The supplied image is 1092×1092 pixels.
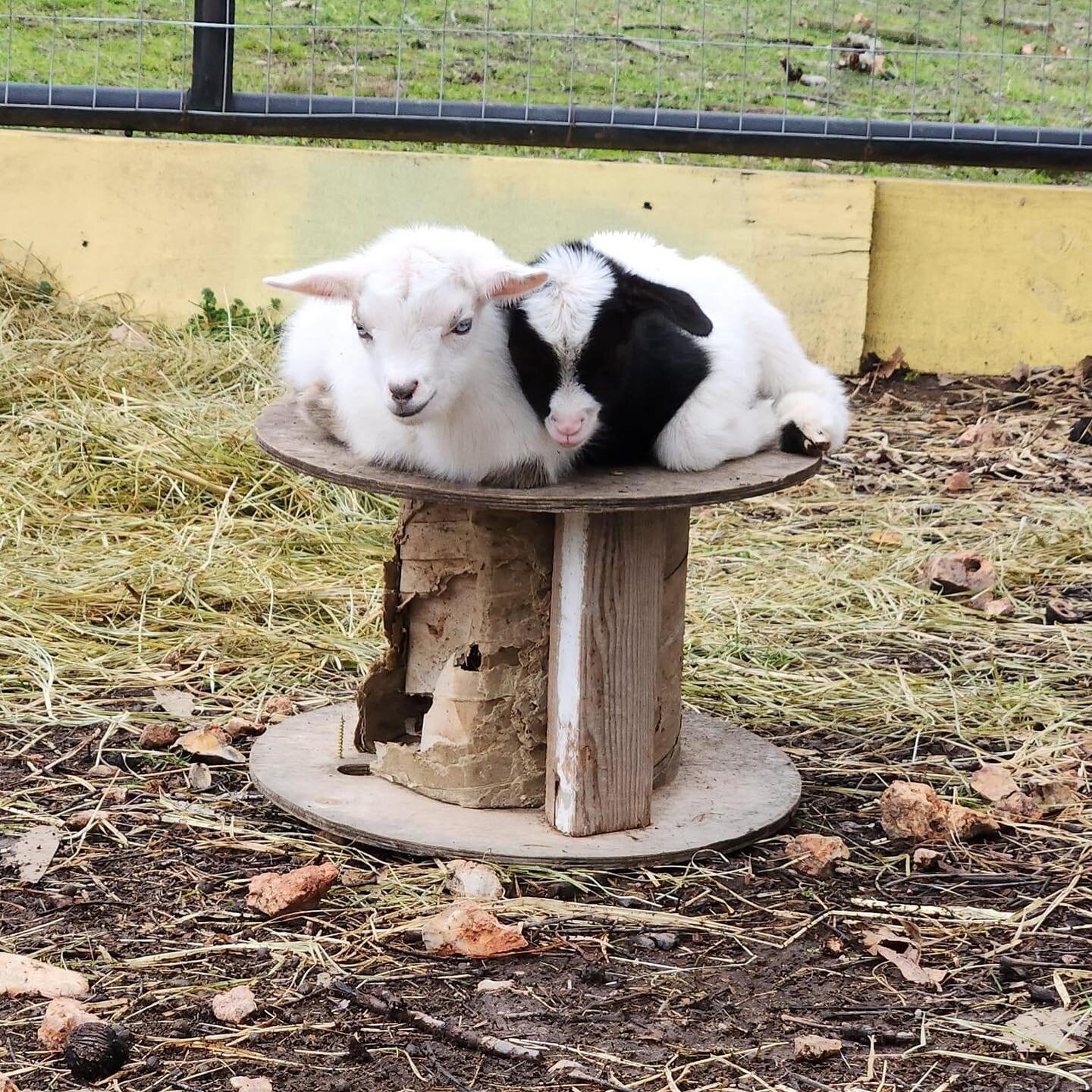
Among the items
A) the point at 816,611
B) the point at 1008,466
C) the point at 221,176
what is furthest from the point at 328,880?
the point at 221,176

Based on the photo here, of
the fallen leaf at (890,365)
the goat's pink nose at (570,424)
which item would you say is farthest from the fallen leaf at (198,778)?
the fallen leaf at (890,365)

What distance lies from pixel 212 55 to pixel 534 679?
4.06 m

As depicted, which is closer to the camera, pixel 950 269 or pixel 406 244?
pixel 406 244

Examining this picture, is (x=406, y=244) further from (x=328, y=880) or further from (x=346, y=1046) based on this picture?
(x=346, y=1046)

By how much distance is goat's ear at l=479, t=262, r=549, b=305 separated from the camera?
3.15 m

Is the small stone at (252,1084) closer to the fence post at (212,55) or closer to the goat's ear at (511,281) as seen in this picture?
the goat's ear at (511,281)

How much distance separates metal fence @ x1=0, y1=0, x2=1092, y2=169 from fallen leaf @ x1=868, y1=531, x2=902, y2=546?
1.98 m

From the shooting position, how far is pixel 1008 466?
6375mm

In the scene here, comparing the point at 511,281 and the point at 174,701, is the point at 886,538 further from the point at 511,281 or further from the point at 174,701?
the point at 511,281

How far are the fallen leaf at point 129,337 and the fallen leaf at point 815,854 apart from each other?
4.00 m

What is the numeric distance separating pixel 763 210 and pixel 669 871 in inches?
165

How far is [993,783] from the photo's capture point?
3867 mm

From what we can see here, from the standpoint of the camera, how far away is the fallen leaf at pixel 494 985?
2.94 metres

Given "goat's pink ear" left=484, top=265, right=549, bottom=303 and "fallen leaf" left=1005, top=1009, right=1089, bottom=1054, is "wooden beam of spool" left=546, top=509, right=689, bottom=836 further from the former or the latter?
"fallen leaf" left=1005, top=1009, right=1089, bottom=1054
